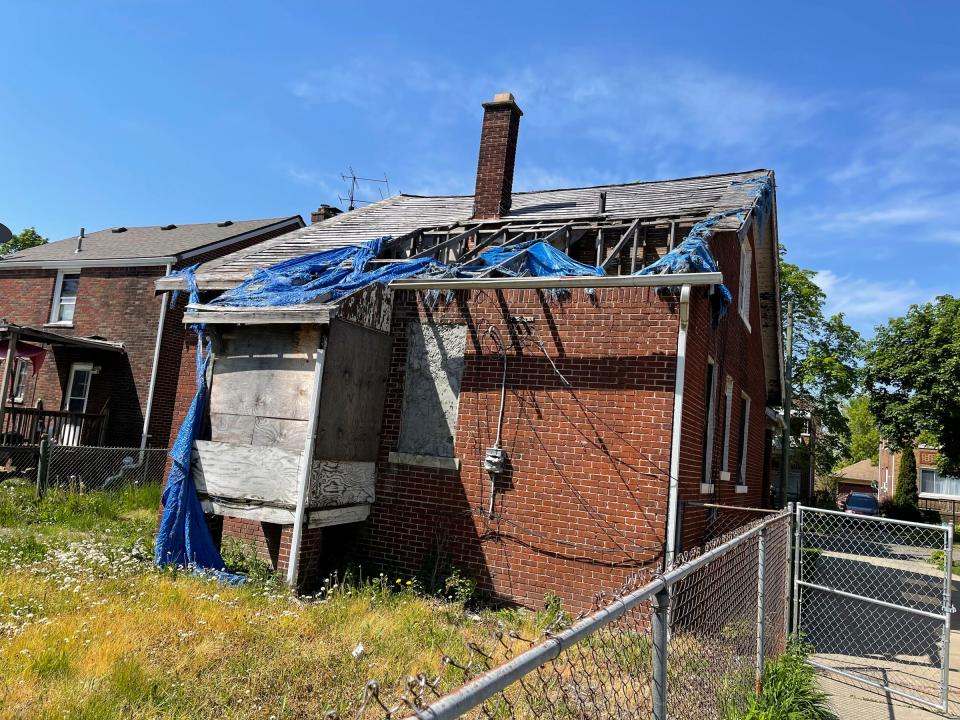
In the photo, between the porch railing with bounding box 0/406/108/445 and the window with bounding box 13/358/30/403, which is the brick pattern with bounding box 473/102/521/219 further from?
the window with bounding box 13/358/30/403

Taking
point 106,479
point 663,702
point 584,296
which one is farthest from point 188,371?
point 663,702

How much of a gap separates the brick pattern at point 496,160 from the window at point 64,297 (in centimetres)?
1373

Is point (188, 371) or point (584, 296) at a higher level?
point (584, 296)

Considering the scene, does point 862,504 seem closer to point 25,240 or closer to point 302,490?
point 302,490

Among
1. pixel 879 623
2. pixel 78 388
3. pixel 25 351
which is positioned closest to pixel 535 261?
pixel 879 623

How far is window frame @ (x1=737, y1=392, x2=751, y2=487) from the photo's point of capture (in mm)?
13578

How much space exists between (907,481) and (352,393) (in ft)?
120

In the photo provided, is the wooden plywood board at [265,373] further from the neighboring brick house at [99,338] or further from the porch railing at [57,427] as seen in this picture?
Answer: the porch railing at [57,427]

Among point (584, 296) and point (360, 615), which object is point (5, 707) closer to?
point (360, 615)

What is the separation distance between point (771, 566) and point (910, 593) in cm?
926

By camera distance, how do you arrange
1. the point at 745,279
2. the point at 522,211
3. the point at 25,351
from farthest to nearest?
the point at 25,351 → the point at 745,279 → the point at 522,211

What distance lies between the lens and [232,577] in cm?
830

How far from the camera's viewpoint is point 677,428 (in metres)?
7.82

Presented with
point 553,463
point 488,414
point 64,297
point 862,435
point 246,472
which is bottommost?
point 246,472
